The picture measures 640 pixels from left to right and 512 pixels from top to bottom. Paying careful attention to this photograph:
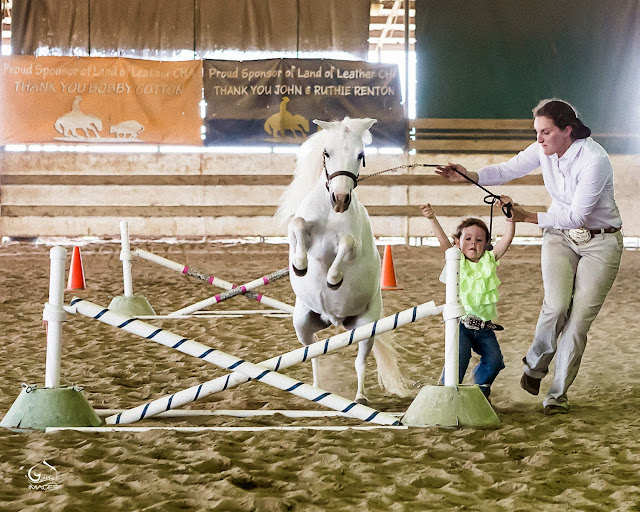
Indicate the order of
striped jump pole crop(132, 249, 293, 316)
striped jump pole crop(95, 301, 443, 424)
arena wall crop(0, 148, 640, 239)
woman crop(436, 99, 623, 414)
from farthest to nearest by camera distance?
arena wall crop(0, 148, 640, 239) < striped jump pole crop(132, 249, 293, 316) < woman crop(436, 99, 623, 414) < striped jump pole crop(95, 301, 443, 424)

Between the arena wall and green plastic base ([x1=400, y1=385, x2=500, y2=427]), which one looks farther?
the arena wall

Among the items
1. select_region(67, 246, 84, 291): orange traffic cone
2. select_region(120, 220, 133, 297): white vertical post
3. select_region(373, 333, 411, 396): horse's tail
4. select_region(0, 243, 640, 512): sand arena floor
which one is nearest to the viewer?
select_region(0, 243, 640, 512): sand arena floor

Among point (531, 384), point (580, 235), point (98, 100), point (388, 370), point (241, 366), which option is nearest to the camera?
point (241, 366)

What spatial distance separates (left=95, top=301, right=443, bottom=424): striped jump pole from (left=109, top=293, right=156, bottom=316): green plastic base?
297 cm

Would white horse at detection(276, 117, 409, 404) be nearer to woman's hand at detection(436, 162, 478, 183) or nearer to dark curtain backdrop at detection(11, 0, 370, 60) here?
woman's hand at detection(436, 162, 478, 183)

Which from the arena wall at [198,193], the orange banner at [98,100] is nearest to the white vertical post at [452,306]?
the arena wall at [198,193]

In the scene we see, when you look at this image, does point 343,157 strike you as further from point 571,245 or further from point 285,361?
point 571,245

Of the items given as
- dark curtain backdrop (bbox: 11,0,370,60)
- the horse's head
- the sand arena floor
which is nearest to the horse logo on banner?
dark curtain backdrop (bbox: 11,0,370,60)

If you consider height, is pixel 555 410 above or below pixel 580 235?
below

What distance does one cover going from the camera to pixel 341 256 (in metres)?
3.66

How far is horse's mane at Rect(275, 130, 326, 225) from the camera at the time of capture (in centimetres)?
404

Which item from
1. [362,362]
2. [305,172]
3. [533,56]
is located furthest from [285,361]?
[533,56]

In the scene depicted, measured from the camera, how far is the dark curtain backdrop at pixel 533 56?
41.8 feet

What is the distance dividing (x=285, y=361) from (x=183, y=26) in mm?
10326
